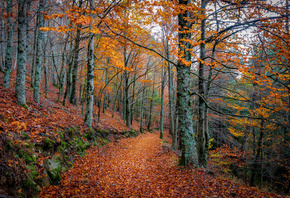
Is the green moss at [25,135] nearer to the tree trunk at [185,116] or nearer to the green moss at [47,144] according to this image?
the green moss at [47,144]

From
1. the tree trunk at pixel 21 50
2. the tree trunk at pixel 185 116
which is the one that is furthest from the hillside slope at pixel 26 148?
the tree trunk at pixel 185 116

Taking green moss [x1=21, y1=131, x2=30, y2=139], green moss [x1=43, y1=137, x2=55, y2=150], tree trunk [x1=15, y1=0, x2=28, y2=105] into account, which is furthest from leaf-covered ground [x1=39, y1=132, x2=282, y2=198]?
tree trunk [x1=15, y1=0, x2=28, y2=105]

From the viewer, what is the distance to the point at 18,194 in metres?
2.72

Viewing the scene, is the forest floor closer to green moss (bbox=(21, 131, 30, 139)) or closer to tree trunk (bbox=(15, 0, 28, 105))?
green moss (bbox=(21, 131, 30, 139))

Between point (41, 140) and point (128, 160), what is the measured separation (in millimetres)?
4243

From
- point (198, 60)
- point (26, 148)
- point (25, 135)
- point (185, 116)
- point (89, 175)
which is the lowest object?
point (89, 175)

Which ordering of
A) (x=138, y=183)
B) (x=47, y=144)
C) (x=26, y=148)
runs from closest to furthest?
(x=26, y=148)
(x=47, y=144)
(x=138, y=183)

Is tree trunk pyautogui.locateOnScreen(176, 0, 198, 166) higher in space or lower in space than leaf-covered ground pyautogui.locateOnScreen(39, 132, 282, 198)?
higher

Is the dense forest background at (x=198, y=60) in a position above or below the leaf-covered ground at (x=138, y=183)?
above

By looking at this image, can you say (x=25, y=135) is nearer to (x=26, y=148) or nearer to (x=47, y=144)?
(x=26, y=148)

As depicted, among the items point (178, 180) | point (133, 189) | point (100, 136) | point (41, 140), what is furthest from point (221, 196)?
point (100, 136)

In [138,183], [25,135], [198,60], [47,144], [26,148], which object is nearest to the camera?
[26,148]

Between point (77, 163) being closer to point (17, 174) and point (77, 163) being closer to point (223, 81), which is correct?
point (17, 174)

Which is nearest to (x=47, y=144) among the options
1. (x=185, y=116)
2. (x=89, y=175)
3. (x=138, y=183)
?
(x=89, y=175)
